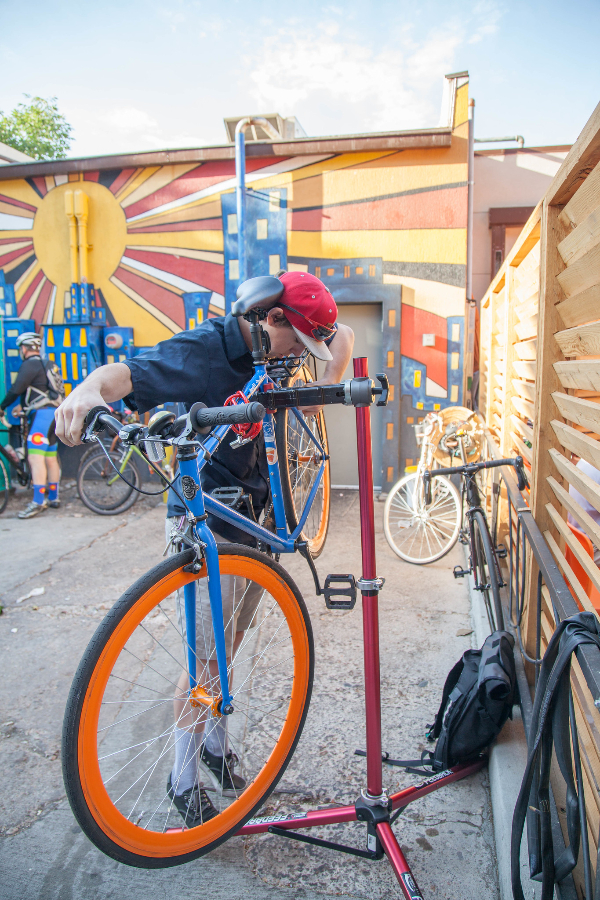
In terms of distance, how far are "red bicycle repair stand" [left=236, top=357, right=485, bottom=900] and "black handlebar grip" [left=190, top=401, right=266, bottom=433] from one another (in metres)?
0.39

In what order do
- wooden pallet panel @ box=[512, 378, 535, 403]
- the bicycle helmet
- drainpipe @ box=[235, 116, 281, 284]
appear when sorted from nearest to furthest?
wooden pallet panel @ box=[512, 378, 535, 403]
the bicycle helmet
drainpipe @ box=[235, 116, 281, 284]

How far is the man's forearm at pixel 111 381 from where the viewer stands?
158 cm

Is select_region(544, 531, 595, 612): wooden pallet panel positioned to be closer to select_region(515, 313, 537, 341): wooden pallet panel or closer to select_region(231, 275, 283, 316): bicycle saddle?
select_region(515, 313, 537, 341): wooden pallet panel

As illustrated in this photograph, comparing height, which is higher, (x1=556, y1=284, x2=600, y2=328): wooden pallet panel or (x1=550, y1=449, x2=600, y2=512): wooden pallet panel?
(x1=556, y1=284, x2=600, y2=328): wooden pallet panel

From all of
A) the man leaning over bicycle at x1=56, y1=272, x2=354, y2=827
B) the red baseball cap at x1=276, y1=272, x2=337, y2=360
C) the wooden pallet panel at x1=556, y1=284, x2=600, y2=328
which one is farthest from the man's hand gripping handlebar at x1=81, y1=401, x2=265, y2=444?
the wooden pallet panel at x1=556, y1=284, x2=600, y2=328

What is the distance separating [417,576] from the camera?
4.58 metres

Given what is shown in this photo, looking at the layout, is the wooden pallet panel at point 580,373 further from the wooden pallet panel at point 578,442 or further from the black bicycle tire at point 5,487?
the black bicycle tire at point 5,487

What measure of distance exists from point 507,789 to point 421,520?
3.06 meters

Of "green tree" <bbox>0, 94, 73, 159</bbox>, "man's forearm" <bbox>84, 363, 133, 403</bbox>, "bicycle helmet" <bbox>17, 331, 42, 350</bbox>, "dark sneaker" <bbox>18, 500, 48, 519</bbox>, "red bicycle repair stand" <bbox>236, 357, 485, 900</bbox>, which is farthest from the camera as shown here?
"green tree" <bbox>0, 94, 73, 159</bbox>

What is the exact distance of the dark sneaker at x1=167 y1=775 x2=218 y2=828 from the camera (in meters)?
1.88

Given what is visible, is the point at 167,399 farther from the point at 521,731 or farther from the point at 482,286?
the point at 482,286

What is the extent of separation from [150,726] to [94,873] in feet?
2.65

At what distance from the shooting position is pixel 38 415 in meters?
6.90

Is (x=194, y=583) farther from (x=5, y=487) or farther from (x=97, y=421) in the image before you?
(x=5, y=487)
